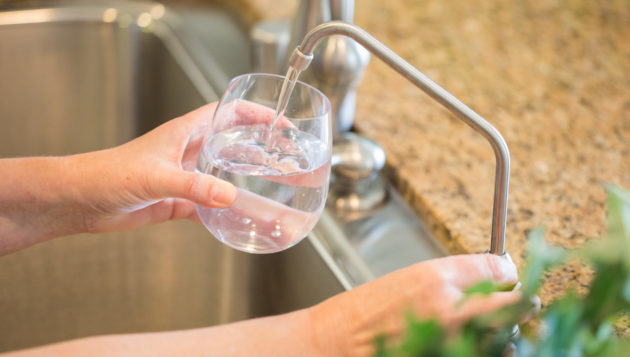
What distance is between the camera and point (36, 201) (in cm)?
68

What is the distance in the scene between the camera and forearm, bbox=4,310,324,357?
55 cm

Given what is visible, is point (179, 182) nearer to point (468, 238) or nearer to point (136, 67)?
point (468, 238)

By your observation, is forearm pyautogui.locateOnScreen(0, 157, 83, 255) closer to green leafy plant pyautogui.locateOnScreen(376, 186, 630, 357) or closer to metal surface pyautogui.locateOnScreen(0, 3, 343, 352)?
metal surface pyautogui.locateOnScreen(0, 3, 343, 352)

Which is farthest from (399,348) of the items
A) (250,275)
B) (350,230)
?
(250,275)

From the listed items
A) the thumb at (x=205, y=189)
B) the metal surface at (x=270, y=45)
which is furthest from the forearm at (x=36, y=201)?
the metal surface at (x=270, y=45)

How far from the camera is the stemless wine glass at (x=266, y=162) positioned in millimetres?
551

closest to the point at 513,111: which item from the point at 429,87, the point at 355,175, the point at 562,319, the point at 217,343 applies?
the point at 355,175

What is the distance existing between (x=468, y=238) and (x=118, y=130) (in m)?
0.74

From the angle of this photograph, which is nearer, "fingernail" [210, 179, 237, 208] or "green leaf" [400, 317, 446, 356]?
"green leaf" [400, 317, 446, 356]

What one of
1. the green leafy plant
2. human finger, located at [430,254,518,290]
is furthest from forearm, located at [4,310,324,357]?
the green leafy plant

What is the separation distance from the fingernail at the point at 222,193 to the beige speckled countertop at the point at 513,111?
0.31 metres

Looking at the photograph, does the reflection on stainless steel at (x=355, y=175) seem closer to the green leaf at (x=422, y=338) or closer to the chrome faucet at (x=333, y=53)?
the chrome faucet at (x=333, y=53)

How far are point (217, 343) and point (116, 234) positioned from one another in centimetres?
57

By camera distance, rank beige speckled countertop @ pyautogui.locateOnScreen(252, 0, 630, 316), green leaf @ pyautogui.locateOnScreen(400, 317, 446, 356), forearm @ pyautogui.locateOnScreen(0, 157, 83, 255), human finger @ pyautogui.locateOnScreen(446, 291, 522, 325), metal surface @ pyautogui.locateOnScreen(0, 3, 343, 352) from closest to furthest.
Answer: green leaf @ pyautogui.locateOnScreen(400, 317, 446, 356) < human finger @ pyautogui.locateOnScreen(446, 291, 522, 325) < forearm @ pyautogui.locateOnScreen(0, 157, 83, 255) < beige speckled countertop @ pyautogui.locateOnScreen(252, 0, 630, 316) < metal surface @ pyautogui.locateOnScreen(0, 3, 343, 352)
